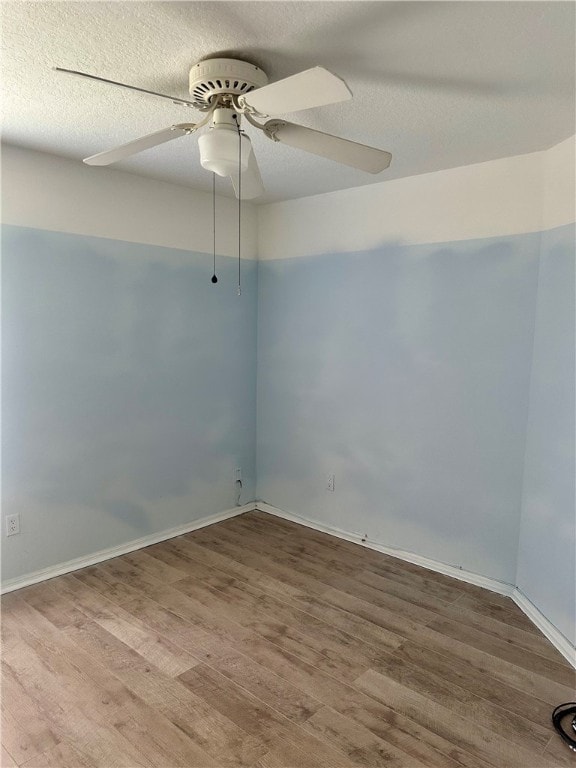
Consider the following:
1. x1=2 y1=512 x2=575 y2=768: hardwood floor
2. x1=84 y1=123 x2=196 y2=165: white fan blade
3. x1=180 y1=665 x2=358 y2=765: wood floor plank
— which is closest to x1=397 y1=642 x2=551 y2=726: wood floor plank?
x1=2 y1=512 x2=575 y2=768: hardwood floor

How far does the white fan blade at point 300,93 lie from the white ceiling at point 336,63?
0.72 feet

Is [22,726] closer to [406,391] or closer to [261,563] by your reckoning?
[261,563]

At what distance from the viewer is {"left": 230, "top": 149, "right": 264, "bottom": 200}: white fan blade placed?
1.99 metres

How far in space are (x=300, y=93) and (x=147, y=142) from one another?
702 millimetres

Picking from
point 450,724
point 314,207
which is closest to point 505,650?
point 450,724

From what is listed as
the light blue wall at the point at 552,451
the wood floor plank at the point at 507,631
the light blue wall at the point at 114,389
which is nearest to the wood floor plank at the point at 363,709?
the wood floor plank at the point at 507,631

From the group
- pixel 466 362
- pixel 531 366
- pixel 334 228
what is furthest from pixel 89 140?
pixel 531 366

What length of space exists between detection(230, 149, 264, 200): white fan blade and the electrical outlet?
208cm

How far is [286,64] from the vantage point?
171 centimetres

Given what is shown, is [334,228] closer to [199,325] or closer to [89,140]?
[199,325]

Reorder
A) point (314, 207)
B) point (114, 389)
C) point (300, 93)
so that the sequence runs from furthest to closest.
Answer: point (314, 207) → point (114, 389) → point (300, 93)

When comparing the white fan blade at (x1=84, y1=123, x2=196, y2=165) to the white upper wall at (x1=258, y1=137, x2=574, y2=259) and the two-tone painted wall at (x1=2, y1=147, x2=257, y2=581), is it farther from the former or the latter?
the white upper wall at (x1=258, y1=137, x2=574, y2=259)

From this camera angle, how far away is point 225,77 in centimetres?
166

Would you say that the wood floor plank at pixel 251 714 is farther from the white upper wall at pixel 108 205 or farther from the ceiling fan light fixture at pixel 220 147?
the white upper wall at pixel 108 205
